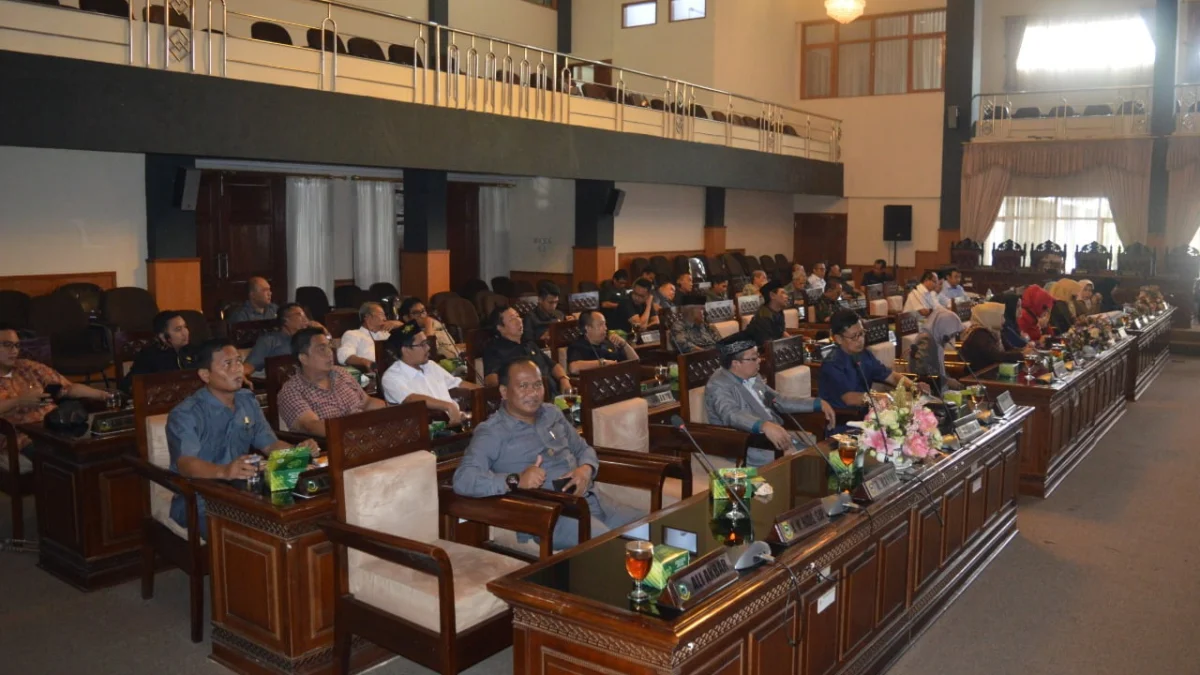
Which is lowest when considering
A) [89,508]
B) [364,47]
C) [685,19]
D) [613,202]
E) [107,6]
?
[89,508]

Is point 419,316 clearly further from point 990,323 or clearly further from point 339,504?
point 990,323

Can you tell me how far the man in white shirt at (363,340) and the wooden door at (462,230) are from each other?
23.1ft

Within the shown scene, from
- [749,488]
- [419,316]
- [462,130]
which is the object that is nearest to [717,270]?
[462,130]

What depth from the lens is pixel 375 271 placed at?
12812mm

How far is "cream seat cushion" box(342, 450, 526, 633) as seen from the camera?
3.01 metres

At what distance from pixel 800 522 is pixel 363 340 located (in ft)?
13.7

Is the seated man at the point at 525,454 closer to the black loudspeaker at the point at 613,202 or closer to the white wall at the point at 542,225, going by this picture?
the black loudspeaker at the point at 613,202

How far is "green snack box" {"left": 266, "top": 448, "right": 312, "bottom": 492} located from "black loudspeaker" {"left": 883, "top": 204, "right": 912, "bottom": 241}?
15311 mm

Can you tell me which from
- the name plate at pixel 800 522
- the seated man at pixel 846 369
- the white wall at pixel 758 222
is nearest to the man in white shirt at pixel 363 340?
the seated man at pixel 846 369

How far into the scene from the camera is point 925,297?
1076cm

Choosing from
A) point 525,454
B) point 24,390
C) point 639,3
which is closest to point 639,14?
point 639,3

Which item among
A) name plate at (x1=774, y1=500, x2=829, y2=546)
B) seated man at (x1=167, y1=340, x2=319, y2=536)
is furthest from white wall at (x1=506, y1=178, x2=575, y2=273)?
name plate at (x1=774, y1=500, x2=829, y2=546)

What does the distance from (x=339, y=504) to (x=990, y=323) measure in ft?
18.3

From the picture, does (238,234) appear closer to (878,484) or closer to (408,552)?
(408,552)
